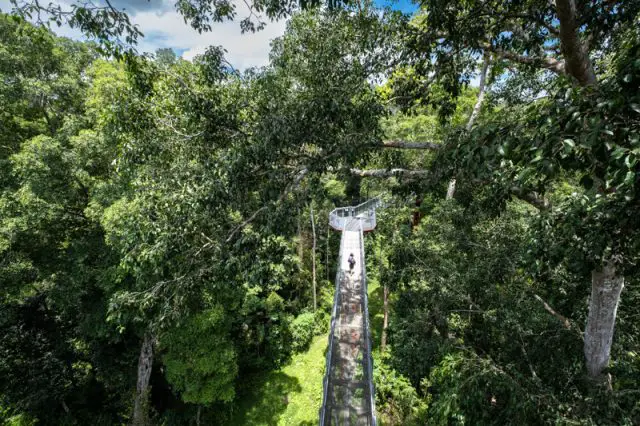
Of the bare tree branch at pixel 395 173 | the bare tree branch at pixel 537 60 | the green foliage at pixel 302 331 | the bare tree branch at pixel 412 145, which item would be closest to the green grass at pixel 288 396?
the green foliage at pixel 302 331

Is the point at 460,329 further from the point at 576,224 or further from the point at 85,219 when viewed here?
the point at 85,219

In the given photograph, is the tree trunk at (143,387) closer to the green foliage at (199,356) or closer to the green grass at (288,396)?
the green foliage at (199,356)

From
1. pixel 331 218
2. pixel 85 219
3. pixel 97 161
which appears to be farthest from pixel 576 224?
pixel 331 218

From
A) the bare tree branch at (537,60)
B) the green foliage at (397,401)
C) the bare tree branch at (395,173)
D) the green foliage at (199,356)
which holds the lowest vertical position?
the green foliage at (397,401)

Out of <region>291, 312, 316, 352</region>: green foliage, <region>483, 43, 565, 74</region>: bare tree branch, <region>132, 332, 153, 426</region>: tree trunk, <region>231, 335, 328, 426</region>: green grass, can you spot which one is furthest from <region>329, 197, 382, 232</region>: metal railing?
<region>483, 43, 565, 74</region>: bare tree branch

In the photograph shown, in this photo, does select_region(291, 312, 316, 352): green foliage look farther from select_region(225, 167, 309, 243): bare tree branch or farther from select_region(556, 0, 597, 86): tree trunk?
select_region(556, 0, 597, 86): tree trunk

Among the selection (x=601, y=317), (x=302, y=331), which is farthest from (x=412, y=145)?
(x=302, y=331)
